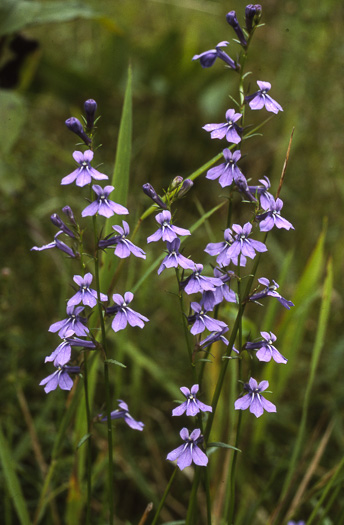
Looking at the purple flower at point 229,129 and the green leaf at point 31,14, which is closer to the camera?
the purple flower at point 229,129

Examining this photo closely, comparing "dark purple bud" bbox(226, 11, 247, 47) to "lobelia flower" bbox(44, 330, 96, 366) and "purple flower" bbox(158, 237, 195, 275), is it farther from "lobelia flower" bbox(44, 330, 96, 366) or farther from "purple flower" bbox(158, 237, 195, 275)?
"lobelia flower" bbox(44, 330, 96, 366)

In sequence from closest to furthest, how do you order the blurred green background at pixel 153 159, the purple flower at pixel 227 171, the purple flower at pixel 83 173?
1. the purple flower at pixel 83 173
2. the purple flower at pixel 227 171
3. the blurred green background at pixel 153 159

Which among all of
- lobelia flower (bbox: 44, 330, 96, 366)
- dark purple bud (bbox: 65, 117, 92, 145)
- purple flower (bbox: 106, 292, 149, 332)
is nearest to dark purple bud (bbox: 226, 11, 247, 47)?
dark purple bud (bbox: 65, 117, 92, 145)

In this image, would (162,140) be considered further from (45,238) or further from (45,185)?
(45,238)

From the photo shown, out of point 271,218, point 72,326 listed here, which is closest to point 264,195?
point 271,218

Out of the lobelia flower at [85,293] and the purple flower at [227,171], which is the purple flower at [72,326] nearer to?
the lobelia flower at [85,293]

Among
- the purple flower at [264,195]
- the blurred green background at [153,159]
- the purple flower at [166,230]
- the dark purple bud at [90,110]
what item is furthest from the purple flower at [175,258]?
the blurred green background at [153,159]
